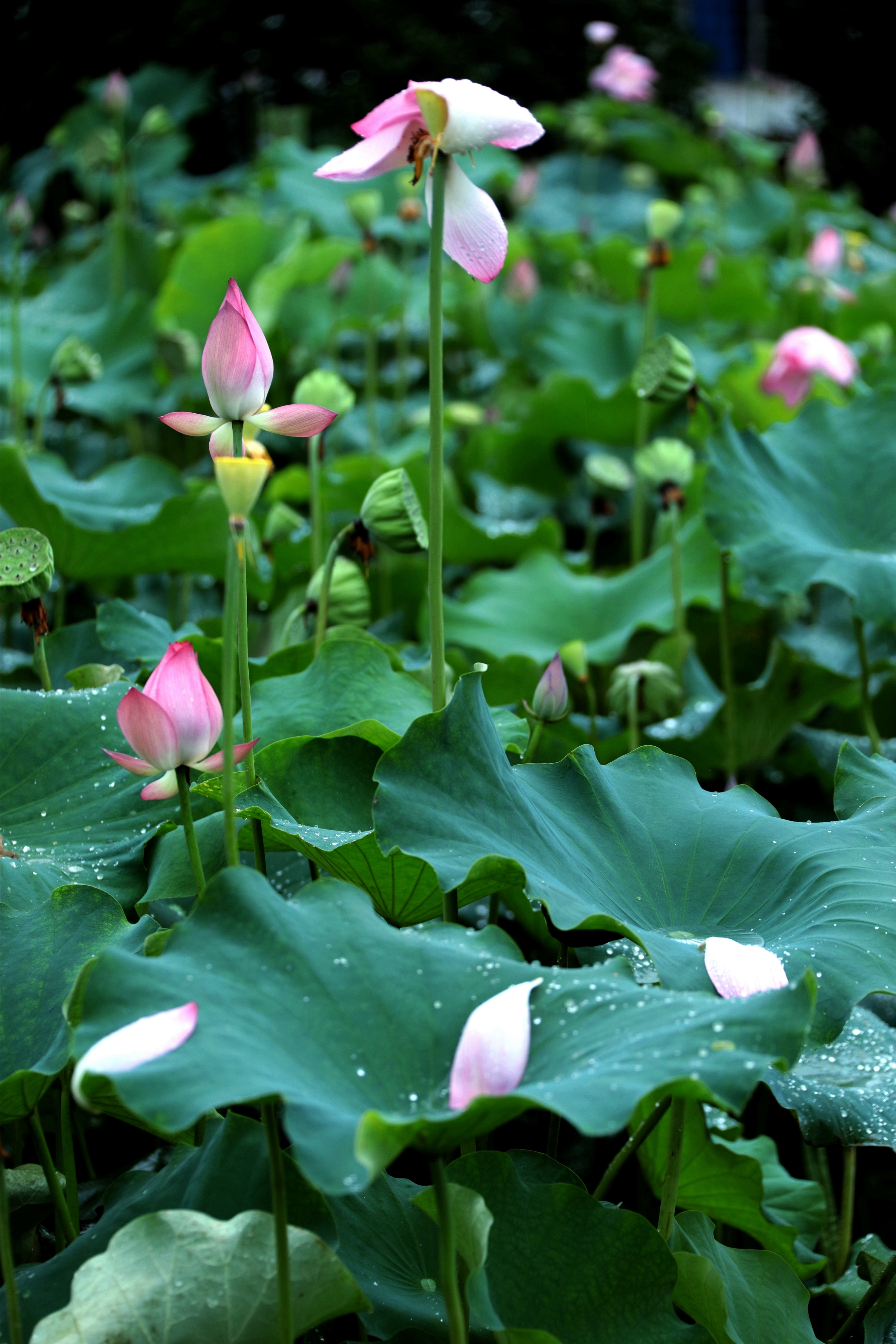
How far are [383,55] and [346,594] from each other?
3857mm

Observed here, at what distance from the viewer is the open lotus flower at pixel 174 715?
64 centimetres

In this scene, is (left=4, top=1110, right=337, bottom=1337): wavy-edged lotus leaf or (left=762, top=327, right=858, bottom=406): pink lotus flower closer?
(left=4, top=1110, right=337, bottom=1337): wavy-edged lotus leaf

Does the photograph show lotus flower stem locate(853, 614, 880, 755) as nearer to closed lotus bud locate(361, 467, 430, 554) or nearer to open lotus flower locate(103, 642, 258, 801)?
closed lotus bud locate(361, 467, 430, 554)

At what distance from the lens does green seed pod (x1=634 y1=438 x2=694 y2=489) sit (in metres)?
1.44

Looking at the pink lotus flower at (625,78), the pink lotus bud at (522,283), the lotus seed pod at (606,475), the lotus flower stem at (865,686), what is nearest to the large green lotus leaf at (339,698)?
the lotus flower stem at (865,686)

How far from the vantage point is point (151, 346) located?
221 cm

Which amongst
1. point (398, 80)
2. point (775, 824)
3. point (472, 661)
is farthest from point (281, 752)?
point (398, 80)

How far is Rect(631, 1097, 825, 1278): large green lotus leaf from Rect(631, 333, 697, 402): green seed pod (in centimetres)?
72

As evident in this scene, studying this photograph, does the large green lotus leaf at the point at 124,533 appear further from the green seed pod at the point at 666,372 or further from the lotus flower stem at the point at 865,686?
the lotus flower stem at the point at 865,686

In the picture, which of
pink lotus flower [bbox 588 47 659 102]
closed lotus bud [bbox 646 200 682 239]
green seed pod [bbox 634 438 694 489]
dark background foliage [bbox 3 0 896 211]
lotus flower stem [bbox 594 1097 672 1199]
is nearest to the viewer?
lotus flower stem [bbox 594 1097 672 1199]

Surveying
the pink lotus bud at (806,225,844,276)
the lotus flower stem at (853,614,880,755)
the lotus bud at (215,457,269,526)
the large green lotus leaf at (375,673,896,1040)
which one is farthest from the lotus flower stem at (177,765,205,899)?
the pink lotus bud at (806,225,844,276)

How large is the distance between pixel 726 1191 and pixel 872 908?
0.84 ft

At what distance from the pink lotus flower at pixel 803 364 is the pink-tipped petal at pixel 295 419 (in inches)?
50.5

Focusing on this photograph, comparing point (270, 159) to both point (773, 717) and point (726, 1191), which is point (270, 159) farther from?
point (726, 1191)
